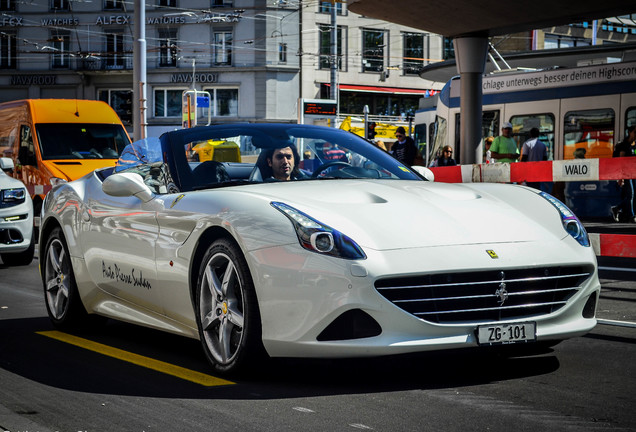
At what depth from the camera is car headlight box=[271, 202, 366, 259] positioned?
15.0 ft

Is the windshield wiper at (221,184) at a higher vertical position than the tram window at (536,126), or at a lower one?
lower

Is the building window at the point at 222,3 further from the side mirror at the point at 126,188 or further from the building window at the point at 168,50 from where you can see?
the side mirror at the point at 126,188

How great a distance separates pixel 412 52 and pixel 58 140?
47229mm

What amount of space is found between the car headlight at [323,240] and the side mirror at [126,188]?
145 centimetres

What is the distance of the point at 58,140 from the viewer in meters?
18.0

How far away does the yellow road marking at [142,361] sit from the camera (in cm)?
503

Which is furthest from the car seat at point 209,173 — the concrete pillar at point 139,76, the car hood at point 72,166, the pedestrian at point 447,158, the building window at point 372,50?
the building window at point 372,50

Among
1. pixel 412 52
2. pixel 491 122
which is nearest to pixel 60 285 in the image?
pixel 491 122

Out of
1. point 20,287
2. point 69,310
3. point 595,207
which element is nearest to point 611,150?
point 595,207

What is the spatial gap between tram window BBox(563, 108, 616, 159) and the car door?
48.6 feet

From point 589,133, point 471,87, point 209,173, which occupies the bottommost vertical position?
point 209,173

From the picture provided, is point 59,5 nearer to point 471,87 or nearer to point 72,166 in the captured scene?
point 72,166

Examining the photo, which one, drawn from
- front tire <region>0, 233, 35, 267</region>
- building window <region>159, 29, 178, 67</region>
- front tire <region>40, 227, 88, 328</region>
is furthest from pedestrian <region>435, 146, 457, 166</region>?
building window <region>159, 29, 178, 67</region>

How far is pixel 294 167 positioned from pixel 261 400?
6.01 feet
